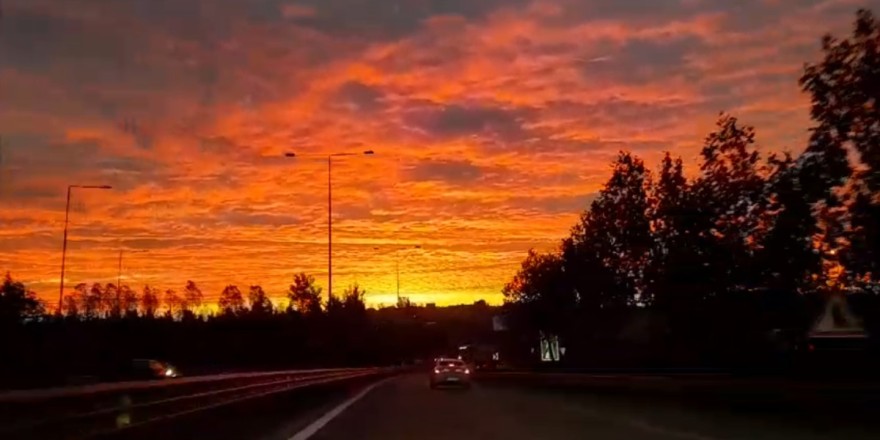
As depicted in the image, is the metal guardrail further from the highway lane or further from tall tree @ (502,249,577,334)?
tall tree @ (502,249,577,334)

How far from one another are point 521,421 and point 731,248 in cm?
3068

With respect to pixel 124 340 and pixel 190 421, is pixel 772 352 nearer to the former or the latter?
pixel 190 421

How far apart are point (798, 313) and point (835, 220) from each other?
12021 mm

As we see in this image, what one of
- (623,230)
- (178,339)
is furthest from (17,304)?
(623,230)

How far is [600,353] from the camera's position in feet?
290

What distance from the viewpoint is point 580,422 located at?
2383cm

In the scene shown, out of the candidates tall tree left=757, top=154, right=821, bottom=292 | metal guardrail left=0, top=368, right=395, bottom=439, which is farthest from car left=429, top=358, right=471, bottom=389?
metal guardrail left=0, top=368, right=395, bottom=439

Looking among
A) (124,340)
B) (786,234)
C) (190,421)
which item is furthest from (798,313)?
(124,340)

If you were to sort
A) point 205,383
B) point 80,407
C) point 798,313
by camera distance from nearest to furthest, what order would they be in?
point 80,407, point 205,383, point 798,313

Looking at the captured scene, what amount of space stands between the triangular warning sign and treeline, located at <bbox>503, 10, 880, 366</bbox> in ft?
8.35

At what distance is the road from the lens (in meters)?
19.6

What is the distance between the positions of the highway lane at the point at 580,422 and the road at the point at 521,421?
0.02 meters

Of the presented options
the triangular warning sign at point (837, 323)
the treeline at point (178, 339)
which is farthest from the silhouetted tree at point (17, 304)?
the triangular warning sign at point (837, 323)

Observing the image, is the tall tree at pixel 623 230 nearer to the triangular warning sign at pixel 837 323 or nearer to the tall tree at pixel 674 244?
the tall tree at pixel 674 244
